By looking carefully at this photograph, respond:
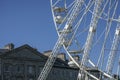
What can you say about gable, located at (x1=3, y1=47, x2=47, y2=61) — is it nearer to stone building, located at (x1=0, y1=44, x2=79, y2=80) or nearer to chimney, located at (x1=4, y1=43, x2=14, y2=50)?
stone building, located at (x1=0, y1=44, x2=79, y2=80)

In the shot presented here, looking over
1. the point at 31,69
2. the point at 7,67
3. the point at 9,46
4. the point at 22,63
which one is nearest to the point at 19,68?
the point at 22,63

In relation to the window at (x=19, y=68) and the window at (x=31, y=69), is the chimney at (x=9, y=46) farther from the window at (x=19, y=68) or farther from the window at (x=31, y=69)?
the window at (x=31, y=69)

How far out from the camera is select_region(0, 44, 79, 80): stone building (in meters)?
84.1

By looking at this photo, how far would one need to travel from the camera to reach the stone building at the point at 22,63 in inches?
3312

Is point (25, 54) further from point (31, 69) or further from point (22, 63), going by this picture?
point (31, 69)

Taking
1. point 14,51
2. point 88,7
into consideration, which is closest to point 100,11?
point 88,7

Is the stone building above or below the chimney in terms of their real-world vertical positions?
below

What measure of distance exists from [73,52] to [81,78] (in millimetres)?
4616

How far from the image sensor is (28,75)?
290 ft

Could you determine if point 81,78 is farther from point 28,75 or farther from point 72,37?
point 28,75

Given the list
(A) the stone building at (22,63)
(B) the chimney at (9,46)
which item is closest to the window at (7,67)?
(A) the stone building at (22,63)

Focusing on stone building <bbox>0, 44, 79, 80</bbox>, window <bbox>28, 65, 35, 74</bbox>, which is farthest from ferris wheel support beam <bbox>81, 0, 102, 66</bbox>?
window <bbox>28, 65, 35, 74</bbox>

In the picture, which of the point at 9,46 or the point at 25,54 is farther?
the point at 9,46

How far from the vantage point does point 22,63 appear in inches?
3425
